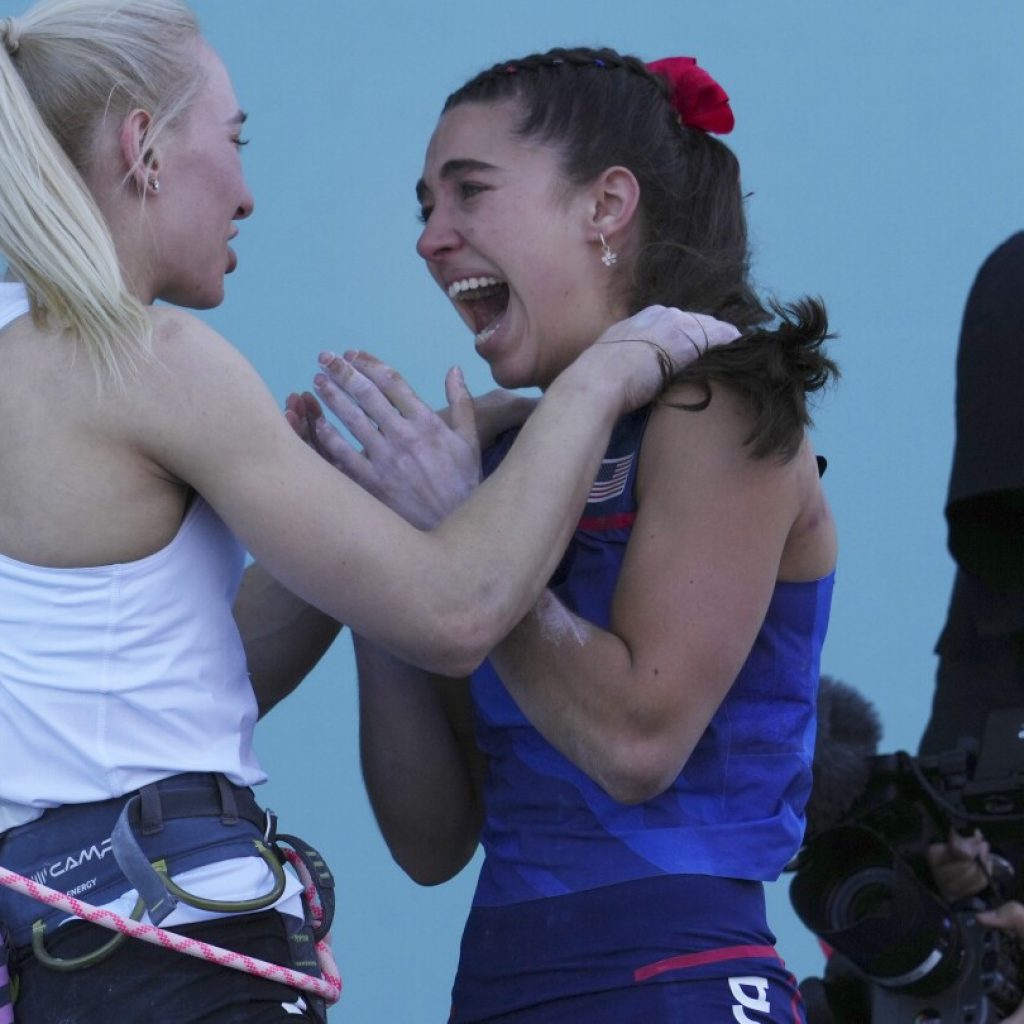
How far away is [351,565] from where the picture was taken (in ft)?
3.70

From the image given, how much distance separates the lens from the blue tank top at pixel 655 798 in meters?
1.32

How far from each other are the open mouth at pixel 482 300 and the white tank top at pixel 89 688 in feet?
1.75

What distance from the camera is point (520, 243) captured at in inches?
60.9

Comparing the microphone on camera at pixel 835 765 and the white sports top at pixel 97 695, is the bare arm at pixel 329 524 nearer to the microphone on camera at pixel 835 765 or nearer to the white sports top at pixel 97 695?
the white sports top at pixel 97 695

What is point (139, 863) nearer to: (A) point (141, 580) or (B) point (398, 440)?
(A) point (141, 580)

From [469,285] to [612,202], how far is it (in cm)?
15

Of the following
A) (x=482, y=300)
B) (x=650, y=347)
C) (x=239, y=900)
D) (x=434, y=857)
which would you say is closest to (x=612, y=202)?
(x=482, y=300)

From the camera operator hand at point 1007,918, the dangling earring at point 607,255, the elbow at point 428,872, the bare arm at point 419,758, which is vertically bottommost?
the camera operator hand at point 1007,918

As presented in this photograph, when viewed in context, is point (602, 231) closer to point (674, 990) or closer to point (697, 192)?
point (697, 192)

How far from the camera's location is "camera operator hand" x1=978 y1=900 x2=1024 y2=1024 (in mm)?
1914

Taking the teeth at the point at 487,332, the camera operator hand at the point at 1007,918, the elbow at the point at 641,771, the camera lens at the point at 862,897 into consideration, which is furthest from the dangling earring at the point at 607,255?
the camera operator hand at the point at 1007,918

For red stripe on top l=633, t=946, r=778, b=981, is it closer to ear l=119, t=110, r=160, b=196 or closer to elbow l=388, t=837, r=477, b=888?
elbow l=388, t=837, r=477, b=888

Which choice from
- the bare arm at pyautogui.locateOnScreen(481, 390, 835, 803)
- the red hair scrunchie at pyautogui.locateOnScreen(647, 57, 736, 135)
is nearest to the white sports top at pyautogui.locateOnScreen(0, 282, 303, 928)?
the bare arm at pyautogui.locateOnScreen(481, 390, 835, 803)

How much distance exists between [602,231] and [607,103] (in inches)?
4.9
